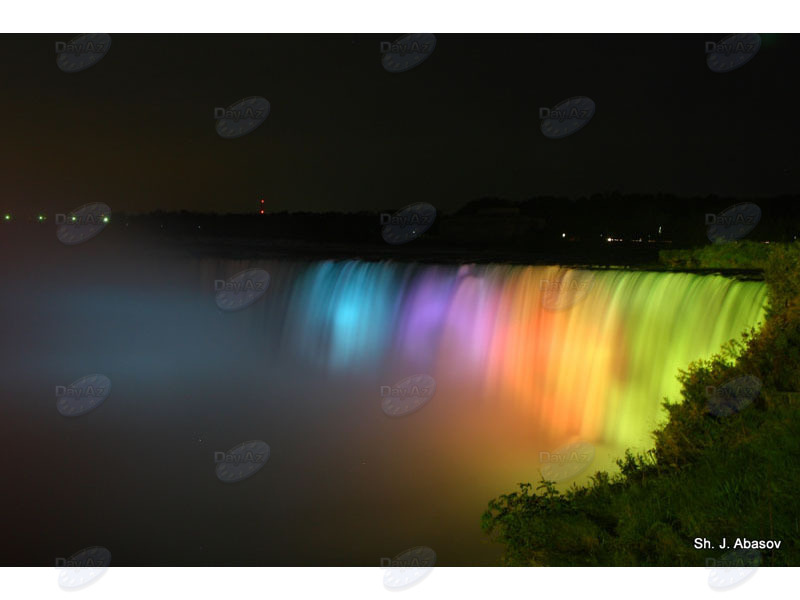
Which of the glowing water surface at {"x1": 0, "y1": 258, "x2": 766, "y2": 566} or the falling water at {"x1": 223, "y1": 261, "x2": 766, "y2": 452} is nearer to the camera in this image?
the falling water at {"x1": 223, "y1": 261, "x2": 766, "y2": 452}

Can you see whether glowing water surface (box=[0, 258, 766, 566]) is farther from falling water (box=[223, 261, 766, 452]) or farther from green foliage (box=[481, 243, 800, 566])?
green foliage (box=[481, 243, 800, 566])

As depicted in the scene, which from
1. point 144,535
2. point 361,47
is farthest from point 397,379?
point 361,47

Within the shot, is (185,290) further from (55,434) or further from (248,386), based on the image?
(55,434)

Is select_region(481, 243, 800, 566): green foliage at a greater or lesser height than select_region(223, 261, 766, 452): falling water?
lesser

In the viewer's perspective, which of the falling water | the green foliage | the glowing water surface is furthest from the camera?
the glowing water surface

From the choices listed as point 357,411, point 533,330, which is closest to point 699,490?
point 533,330

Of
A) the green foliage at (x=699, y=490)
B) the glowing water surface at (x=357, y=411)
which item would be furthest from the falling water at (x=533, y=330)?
the green foliage at (x=699, y=490)

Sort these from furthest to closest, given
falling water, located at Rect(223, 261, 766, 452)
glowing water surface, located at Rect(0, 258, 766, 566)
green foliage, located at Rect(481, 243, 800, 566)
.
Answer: glowing water surface, located at Rect(0, 258, 766, 566) → falling water, located at Rect(223, 261, 766, 452) → green foliage, located at Rect(481, 243, 800, 566)

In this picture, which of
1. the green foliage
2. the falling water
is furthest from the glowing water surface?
the green foliage

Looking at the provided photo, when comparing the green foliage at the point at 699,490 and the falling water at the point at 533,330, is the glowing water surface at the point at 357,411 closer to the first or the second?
the falling water at the point at 533,330
